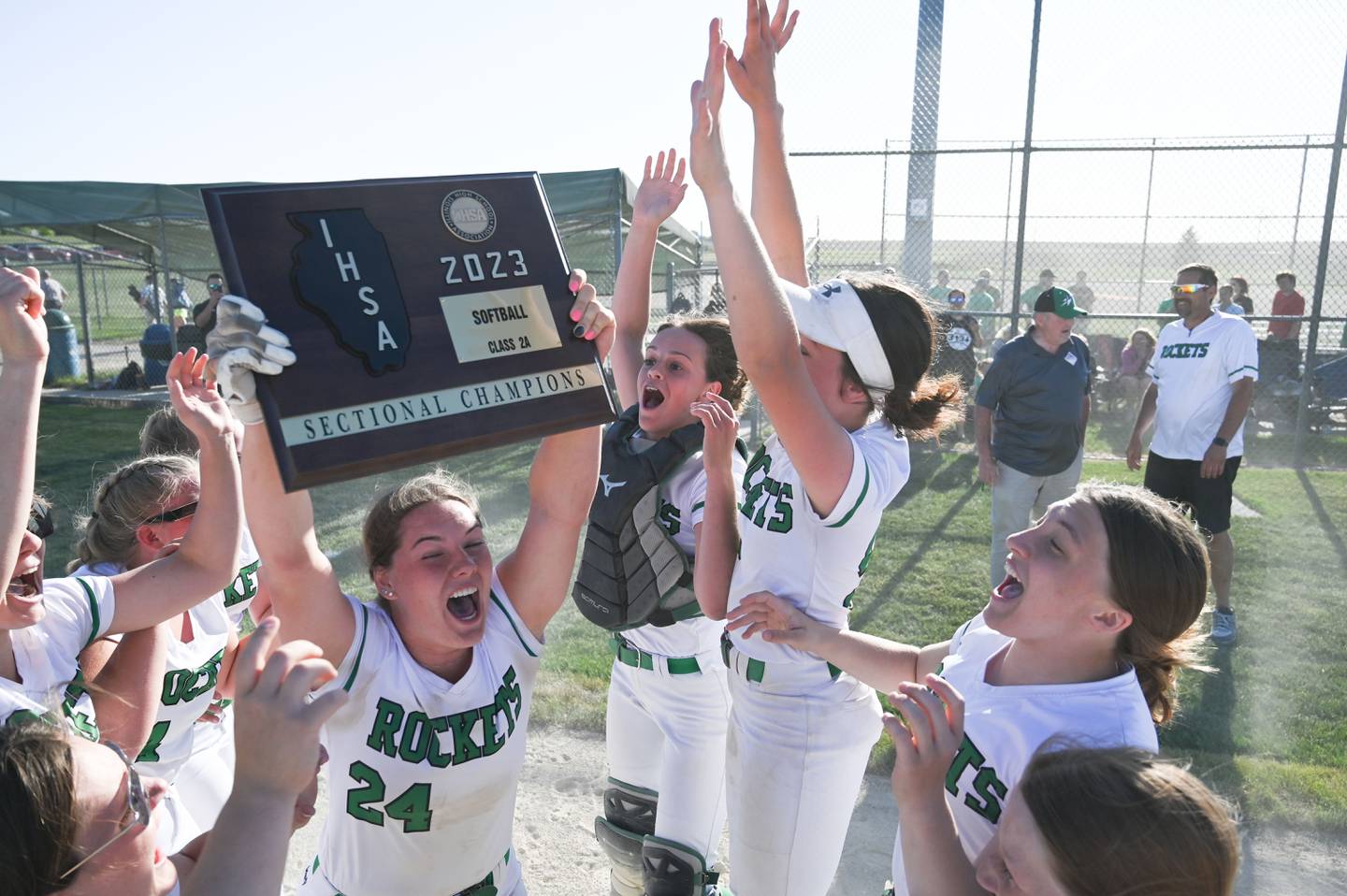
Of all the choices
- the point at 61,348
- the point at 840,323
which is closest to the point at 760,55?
the point at 840,323

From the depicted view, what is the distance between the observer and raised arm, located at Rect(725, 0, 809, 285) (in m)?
2.42

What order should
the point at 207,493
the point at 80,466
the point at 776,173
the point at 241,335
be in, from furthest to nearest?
1. the point at 80,466
2. the point at 776,173
3. the point at 207,493
4. the point at 241,335

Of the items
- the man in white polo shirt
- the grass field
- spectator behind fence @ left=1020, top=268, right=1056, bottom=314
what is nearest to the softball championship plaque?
the grass field

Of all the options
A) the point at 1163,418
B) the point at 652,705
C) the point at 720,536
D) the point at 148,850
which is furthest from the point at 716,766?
the point at 1163,418

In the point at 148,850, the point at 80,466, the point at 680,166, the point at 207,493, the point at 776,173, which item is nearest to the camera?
the point at 148,850

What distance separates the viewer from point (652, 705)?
2889 mm

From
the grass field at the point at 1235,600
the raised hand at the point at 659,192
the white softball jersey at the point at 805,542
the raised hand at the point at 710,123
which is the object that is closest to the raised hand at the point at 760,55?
the raised hand at the point at 710,123

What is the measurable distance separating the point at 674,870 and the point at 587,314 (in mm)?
1683

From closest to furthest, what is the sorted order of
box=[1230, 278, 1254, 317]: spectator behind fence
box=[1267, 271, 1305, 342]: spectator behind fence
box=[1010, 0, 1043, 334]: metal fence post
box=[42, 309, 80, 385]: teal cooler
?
box=[1010, 0, 1043, 334]: metal fence post → box=[1267, 271, 1305, 342]: spectator behind fence → box=[1230, 278, 1254, 317]: spectator behind fence → box=[42, 309, 80, 385]: teal cooler

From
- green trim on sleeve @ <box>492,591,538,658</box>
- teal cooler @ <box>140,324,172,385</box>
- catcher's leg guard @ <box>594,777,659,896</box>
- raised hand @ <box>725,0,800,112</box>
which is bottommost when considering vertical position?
catcher's leg guard @ <box>594,777,659,896</box>

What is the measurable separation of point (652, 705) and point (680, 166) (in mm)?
1730

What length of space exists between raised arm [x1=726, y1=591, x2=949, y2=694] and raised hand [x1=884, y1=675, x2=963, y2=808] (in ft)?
2.21

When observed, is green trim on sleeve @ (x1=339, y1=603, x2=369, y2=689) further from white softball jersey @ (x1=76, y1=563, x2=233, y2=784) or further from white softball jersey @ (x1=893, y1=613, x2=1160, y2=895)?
white softball jersey @ (x1=893, y1=613, x2=1160, y2=895)

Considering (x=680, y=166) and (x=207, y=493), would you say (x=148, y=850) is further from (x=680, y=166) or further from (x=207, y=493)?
(x=680, y=166)
